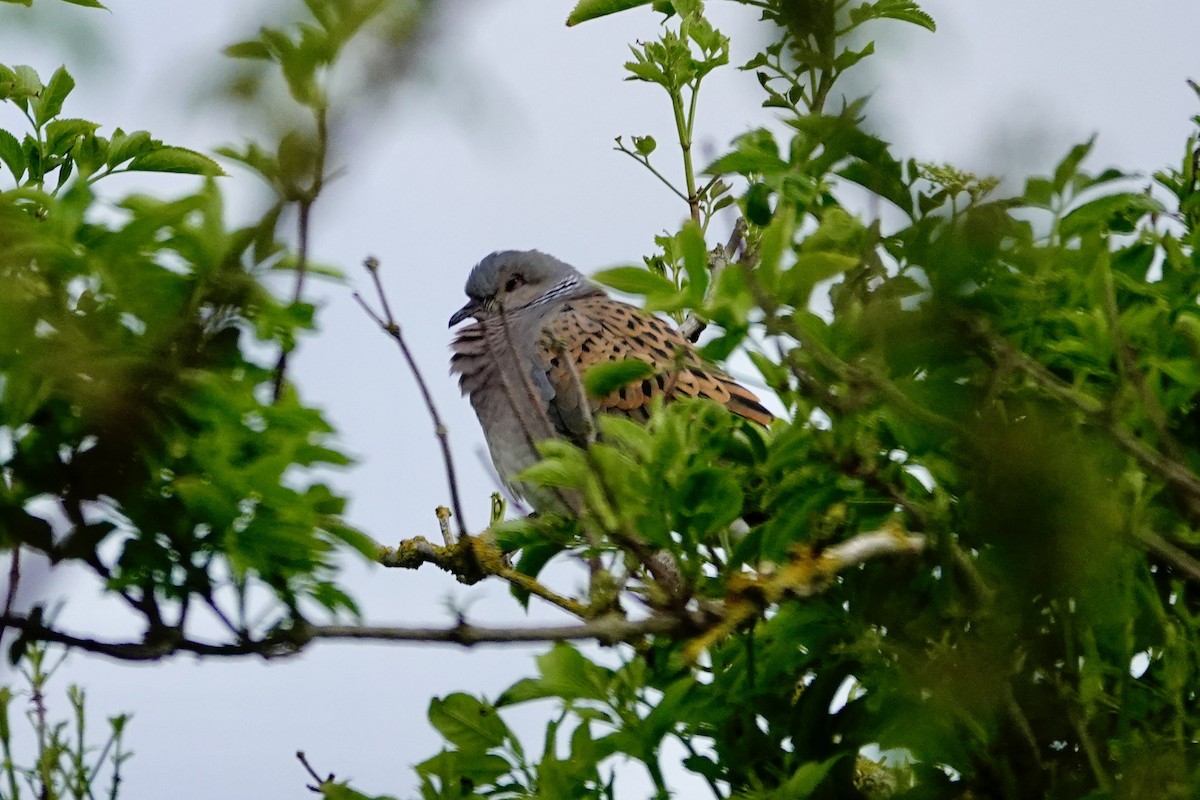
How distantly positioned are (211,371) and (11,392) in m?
0.22

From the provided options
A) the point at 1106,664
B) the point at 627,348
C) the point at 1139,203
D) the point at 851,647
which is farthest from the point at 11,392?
the point at 627,348

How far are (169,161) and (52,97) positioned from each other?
0.77 ft

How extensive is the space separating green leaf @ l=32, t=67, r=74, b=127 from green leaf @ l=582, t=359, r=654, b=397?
1214 mm

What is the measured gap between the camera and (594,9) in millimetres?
2898

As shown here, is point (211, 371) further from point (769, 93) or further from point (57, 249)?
point (769, 93)

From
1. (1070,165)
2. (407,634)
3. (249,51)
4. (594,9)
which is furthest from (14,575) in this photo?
(594,9)

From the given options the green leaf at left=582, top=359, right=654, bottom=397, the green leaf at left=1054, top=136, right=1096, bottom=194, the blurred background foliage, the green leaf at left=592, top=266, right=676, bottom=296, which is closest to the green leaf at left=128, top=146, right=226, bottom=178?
the blurred background foliage

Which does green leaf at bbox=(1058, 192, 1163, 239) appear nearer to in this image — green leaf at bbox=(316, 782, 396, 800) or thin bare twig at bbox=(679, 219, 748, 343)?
green leaf at bbox=(316, 782, 396, 800)

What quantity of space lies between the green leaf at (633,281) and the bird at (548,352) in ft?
10.0

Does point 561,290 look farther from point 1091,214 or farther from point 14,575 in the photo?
point 14,575

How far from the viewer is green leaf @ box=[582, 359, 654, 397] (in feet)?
6.75

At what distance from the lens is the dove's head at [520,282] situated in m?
6.90

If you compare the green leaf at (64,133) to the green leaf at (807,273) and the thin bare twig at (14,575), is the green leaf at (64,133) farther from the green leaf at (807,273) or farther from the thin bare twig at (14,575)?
the green leaf at (807,273)

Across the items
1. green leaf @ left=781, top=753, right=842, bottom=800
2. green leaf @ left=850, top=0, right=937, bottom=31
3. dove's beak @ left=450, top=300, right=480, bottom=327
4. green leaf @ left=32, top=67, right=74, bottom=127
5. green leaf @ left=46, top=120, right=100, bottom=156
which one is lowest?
green leaf @ left=781, top=753, right=842, bottom=800
